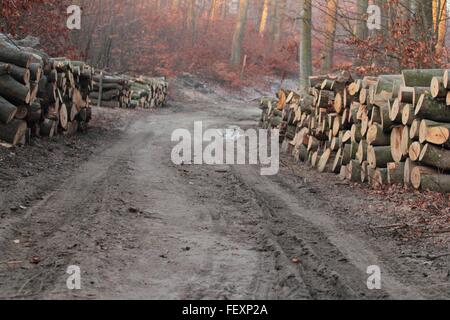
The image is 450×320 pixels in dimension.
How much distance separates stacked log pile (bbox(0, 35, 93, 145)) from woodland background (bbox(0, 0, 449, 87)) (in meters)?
2.98

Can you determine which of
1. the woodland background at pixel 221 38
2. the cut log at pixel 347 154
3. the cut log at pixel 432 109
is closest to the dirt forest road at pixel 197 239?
the cut log at pixel 347 154

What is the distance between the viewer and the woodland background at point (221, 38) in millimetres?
14883

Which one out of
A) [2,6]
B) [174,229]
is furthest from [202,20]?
[174,229]

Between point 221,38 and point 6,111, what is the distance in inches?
1532

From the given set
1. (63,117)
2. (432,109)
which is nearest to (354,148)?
(432,109)

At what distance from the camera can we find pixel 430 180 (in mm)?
8328

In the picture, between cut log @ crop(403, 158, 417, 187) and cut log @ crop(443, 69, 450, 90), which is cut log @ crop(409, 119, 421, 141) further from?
cut log @ crop(443, 69, 450, 90)

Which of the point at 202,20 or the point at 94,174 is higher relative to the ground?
the point at 202,20

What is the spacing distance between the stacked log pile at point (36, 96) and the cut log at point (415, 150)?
266 inches

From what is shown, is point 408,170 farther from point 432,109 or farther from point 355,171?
point 355,171

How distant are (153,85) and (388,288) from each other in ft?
83.8

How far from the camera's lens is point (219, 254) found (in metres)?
5.82

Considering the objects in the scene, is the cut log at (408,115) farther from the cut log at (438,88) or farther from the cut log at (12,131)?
the cut log at (12,131)
